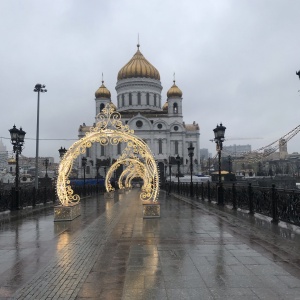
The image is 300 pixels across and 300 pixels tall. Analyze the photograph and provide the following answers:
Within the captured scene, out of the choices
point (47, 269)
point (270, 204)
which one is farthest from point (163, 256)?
point (270, 204)

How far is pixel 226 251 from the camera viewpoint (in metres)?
7.30

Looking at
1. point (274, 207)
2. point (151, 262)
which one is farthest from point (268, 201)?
point (151, 262)

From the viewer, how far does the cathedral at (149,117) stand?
3061 inches

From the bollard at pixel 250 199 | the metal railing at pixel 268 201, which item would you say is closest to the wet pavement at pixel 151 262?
the metal railing at pixel 268 201

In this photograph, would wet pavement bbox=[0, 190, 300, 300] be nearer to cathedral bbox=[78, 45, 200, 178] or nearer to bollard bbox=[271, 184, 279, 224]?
bollard bbox=[271, 184, 279, 224]

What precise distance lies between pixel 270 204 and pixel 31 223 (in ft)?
27.2

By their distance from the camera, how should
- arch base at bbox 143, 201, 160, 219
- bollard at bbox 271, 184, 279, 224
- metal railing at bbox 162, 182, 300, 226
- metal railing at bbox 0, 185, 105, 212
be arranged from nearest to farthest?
metal railing at bbox 162, 182, 300, 226 < bollard at bbox 271, 184, 279, 224 < arch base at bbox 143, 201, 160, 219 < metal railing at bbox 0, 185, 105, 212

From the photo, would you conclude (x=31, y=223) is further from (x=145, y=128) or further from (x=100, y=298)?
(x=145, y=128)

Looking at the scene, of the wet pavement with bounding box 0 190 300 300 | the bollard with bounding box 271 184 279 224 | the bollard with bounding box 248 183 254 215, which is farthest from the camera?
the bollard with bounding box 248 183 254 215

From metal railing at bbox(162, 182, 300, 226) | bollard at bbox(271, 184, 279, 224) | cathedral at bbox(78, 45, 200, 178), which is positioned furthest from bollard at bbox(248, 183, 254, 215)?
cathedral at bbox(78, 45, 200, 178)

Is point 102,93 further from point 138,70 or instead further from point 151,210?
point 151,210

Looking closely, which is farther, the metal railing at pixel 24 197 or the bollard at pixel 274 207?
the metal railing at pixel 24 197

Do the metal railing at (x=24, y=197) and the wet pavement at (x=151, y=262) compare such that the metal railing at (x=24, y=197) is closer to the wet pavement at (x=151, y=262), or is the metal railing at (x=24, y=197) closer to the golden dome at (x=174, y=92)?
the wet pavement at (x=151, y=262)

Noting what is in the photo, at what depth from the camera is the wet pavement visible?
15.9ft
